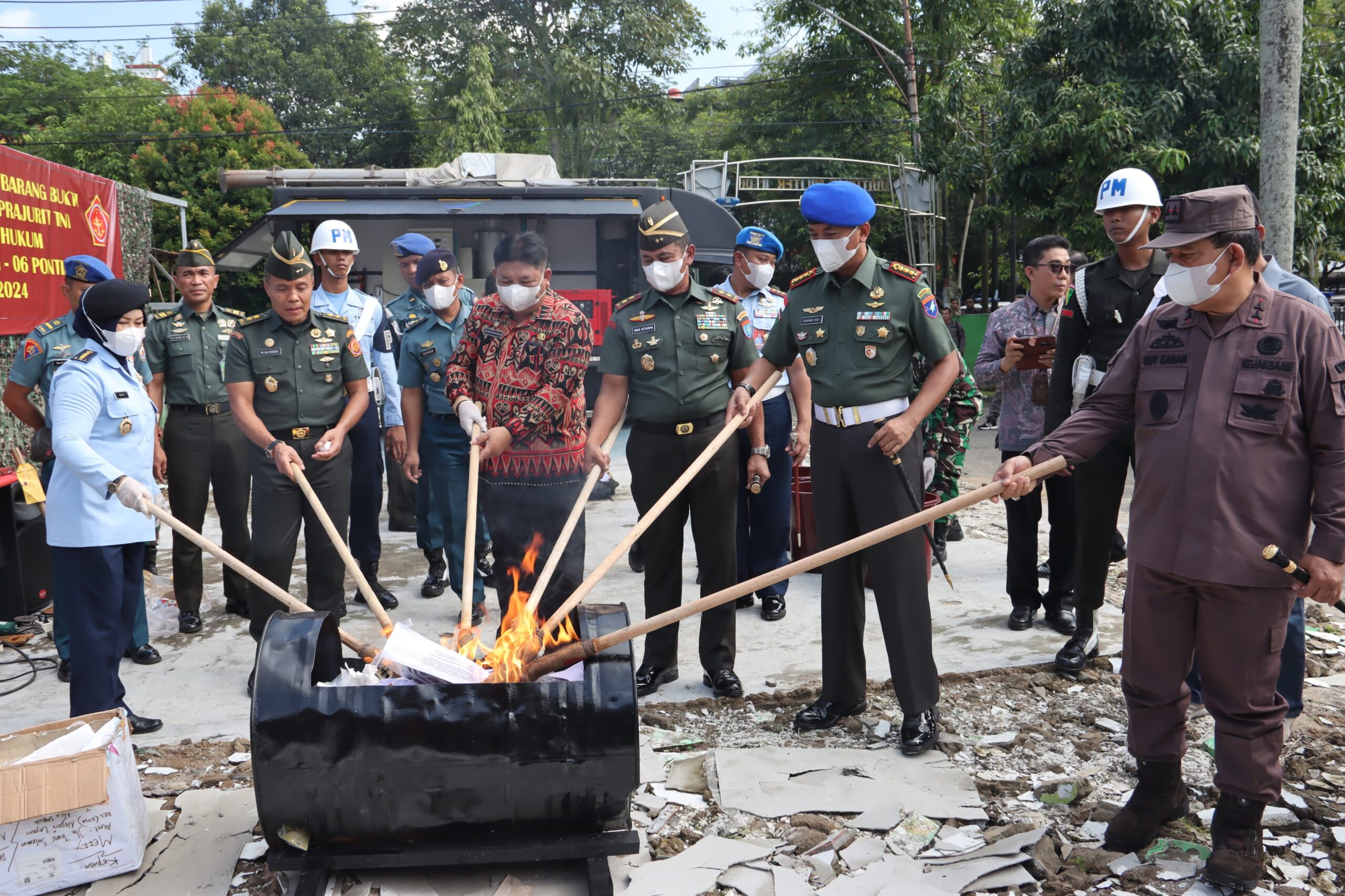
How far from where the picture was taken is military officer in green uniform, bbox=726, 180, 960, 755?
3.93 meters

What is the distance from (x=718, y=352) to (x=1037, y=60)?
12722 millimetres

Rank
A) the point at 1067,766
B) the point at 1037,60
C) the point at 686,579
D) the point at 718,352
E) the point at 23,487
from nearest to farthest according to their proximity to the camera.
Result: the point at 1067,766 → the point at 718,352 → the point at 23,487 → the point at 686,579 → the point at 1037,60

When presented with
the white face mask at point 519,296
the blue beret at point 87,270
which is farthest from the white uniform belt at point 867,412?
the blue beret at point 87,270

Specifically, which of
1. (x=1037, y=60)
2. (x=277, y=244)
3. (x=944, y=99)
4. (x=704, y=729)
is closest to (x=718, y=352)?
(x=704, y=729)

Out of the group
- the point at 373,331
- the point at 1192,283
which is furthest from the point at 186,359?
the point at 1192,283

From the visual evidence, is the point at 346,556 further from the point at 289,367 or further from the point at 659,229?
the point at 659,229

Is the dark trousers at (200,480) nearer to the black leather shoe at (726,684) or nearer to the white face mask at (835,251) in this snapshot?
the black leather shoe at (726,684)

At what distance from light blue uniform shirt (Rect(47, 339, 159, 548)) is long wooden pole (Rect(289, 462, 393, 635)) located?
577 mm

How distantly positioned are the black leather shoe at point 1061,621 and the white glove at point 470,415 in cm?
315

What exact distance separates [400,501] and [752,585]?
544cm

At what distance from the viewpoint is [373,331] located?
21.5 feet

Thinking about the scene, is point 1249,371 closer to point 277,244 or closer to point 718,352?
point 718,352

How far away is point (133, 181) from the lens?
26125 mm

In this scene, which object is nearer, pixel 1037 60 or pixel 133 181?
pixel 1037 60
